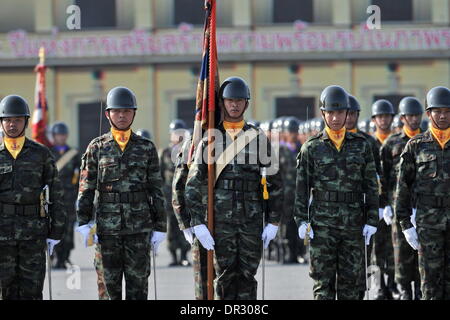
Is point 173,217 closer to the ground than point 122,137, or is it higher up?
closer to the ground

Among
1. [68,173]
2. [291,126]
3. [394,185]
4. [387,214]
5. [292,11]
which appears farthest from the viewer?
[292,11]

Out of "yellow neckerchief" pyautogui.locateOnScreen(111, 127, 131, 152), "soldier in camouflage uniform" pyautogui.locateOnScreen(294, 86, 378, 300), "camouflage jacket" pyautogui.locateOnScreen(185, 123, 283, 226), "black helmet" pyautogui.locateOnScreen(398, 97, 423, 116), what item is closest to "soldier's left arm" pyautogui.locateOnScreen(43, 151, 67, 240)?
"yellow neckerchief" pyautogui.locateOnScreen(111, 127, 131, 152)

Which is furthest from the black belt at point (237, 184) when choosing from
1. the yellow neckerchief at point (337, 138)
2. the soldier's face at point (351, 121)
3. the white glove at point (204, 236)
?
the soldier's face at point (351, 121)

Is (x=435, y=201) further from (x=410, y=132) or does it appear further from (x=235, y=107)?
(x=410, y=132)

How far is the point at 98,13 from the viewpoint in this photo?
36438 millimetres

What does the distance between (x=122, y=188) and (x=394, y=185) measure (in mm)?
3760

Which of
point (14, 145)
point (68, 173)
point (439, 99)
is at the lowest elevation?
→ point (68, 173)

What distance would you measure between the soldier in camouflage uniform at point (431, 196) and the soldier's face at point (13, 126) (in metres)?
3.31

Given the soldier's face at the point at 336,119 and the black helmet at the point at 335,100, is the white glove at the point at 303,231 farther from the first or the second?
the black helmet at the point at 335,100

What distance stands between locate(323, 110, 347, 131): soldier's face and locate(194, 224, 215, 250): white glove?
1.45 m

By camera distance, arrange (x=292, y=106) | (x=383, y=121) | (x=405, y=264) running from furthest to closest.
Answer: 1. (x=292, y=106)
2. (x=383, y=121)
3. (x=405, y=264)

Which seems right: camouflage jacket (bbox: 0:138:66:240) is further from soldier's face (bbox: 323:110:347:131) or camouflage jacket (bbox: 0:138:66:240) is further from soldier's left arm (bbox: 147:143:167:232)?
soldier's face (bbox: 323:110:347:131)

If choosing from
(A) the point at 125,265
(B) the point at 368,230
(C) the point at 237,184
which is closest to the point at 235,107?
(C) the point at 237,184

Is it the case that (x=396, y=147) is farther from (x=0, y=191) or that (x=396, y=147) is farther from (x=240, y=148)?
(x=0, y=191)
